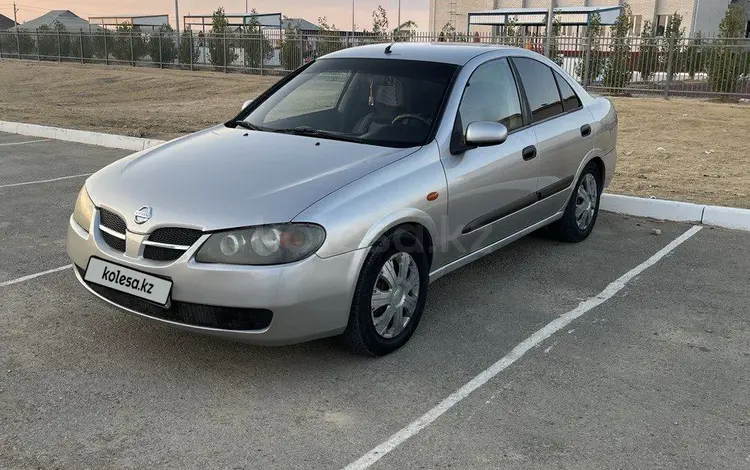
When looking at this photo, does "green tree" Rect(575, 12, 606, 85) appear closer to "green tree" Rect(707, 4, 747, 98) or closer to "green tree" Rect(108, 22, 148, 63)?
"green tree" Rect(707, 4, 747, 98)

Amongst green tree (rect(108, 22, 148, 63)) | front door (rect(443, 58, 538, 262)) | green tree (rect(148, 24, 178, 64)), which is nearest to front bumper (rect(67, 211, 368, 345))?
front door (rect(443, 58, 538, 262))

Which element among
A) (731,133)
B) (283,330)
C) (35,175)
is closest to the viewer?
(283,330)

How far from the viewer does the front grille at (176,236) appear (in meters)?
3.52

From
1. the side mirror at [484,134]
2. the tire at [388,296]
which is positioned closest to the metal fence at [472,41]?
the side mirror at [484,134]

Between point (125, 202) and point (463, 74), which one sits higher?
point (463, 74)

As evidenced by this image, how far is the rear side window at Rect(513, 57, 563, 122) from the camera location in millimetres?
5379

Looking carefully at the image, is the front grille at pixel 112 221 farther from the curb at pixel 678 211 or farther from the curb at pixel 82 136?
the curb at pixel 82 136

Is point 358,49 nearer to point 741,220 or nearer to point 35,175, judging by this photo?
point 741,220

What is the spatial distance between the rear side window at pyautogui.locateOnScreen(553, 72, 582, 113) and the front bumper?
113 inches

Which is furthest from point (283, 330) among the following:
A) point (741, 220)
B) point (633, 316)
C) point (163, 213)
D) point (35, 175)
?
point (35, 175)

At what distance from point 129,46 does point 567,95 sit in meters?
32.9

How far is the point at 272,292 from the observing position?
3434mm

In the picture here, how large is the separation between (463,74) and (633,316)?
187 cm

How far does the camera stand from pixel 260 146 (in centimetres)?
444
